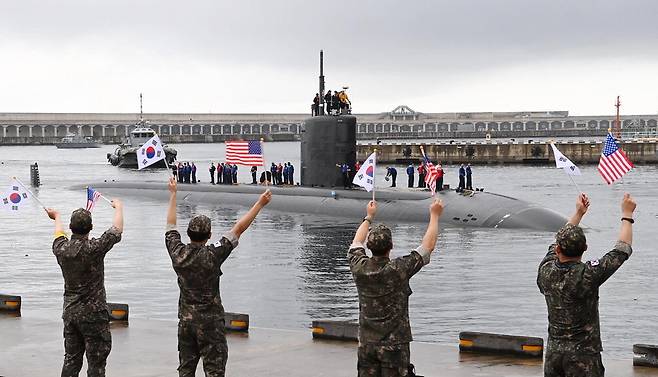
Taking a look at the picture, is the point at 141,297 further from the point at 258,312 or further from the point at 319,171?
the point at 319,171

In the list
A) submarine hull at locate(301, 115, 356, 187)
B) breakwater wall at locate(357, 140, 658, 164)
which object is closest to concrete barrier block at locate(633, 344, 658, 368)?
submarine hull at locate(301, 115, 356, 187)

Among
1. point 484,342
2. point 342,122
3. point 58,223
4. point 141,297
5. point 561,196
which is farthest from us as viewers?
point 561,196

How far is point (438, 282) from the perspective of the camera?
21422 millimetres

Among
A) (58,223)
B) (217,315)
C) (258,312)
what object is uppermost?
(58,223)

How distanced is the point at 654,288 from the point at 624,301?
177cm

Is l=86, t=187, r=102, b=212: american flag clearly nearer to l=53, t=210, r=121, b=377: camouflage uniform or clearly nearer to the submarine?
l=53, t=210, r=121, b=377: camouflage uniform

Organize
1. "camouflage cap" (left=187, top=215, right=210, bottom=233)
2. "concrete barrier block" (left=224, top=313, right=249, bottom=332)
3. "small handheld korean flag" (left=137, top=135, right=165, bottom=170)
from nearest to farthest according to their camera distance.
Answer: "camouflage cap" (left=187, top=215, right=210, bottom=233) → "concrete barrier block" (left=224, top=313, right=249, bottom=332) → "small handheld korean flag" (left=137, top=135, right=165, bottom=170)

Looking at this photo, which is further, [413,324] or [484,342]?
[413,324]

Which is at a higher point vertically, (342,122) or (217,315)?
(342,122)

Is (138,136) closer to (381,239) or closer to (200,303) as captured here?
(200,303)

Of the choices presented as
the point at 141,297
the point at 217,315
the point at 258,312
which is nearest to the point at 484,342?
the point at 217,315

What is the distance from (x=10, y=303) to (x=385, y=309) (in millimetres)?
8079

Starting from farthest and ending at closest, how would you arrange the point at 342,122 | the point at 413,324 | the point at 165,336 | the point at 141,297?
the point at 342,122, the point at 141,297, the point at 413,324, the point at 165,336

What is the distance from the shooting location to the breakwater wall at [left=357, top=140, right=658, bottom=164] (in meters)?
88.3
